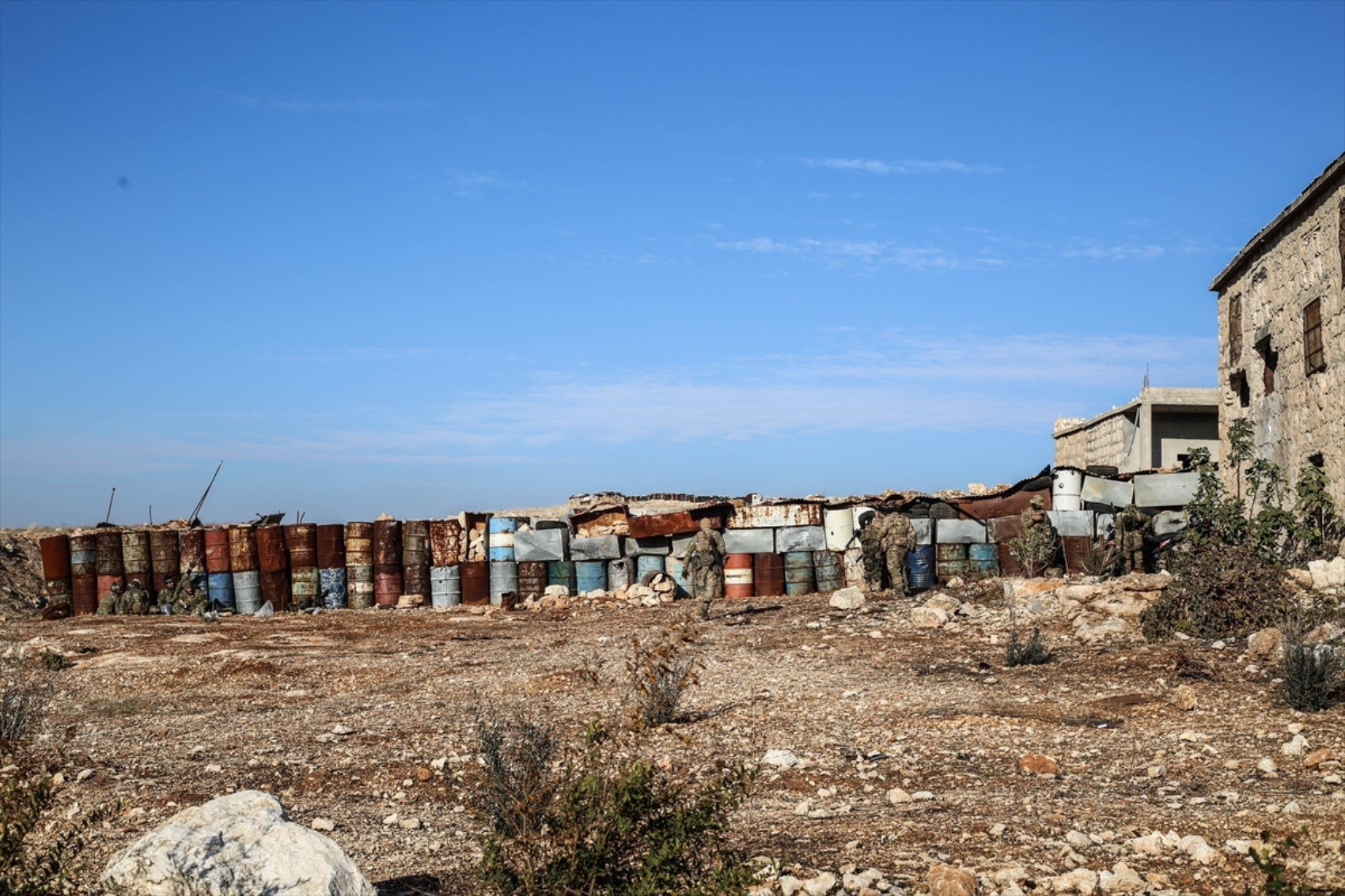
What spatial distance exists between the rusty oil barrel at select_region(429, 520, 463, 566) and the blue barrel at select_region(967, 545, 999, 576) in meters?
8.45

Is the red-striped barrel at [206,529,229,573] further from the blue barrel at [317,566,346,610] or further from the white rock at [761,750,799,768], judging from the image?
the white rock at [761,750,799,768]

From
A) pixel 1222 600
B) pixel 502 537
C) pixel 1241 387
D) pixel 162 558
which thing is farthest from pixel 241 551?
pixel 1241 387

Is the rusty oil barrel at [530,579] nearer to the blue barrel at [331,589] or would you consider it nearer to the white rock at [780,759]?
the blue barrel at [331,589]

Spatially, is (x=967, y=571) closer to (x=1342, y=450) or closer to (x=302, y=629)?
(x=1342, y=450)

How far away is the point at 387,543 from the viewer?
19.4m

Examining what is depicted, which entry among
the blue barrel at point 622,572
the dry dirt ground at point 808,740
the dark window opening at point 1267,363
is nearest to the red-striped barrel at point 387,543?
the blue barrel at point 622,572

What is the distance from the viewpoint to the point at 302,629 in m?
15.7

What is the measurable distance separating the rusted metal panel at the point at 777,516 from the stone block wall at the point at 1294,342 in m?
6.06

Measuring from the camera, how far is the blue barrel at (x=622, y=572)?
19.0 m

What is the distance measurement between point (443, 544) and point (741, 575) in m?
5.15

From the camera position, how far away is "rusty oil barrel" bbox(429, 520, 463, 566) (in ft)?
63.9

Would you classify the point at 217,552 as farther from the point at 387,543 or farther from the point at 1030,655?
the point at 1030,655

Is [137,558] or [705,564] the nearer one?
[705,564]

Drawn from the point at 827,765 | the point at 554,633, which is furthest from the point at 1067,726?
the point at 554,633
